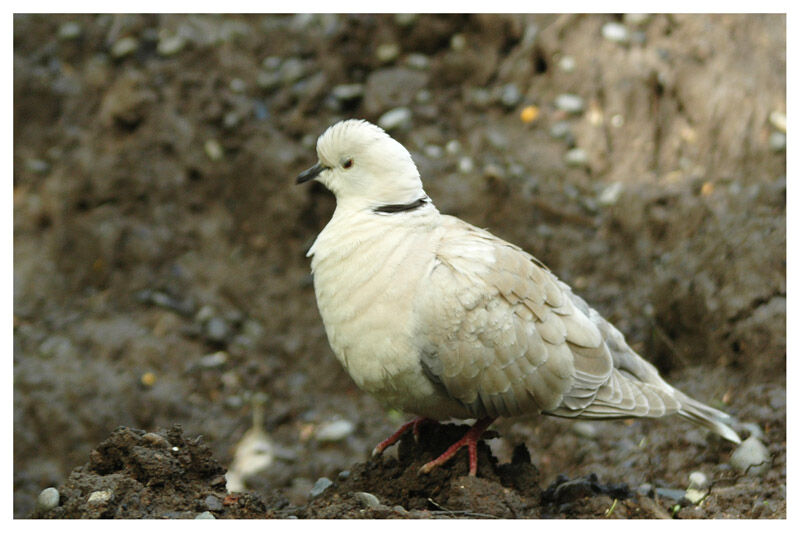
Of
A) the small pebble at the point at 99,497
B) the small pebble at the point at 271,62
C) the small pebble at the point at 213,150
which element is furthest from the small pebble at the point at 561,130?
the small pebble at the point at 99,497

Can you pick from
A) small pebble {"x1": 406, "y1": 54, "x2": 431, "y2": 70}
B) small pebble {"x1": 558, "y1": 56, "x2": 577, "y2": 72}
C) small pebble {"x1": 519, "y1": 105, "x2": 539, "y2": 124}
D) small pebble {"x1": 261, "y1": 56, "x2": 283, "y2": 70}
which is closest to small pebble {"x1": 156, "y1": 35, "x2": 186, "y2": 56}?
small pebble {"x1": 261, "y1": 56, "x2": 283, "y2": 70}

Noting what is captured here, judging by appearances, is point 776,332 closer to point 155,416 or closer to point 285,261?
point 285,261

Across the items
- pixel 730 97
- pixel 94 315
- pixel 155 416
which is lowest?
pixel 155 416

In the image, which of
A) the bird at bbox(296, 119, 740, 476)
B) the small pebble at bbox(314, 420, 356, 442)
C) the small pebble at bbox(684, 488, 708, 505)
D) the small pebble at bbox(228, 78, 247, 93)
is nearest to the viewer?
the bird at bbox(296, 119, 740, 476)

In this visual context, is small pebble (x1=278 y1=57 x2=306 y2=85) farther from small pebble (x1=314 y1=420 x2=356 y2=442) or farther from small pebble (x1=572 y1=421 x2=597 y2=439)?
small pebble (x1=572 y1=421 x2=597 y2=439)

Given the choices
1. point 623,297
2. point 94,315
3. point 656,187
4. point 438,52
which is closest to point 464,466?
Answer: point 623,297

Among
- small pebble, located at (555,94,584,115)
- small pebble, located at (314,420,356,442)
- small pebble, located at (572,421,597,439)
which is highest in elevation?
small pebble, located at (555,94,584,115)

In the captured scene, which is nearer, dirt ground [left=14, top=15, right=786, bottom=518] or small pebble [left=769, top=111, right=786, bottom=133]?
dirt ground [left=14, top=15, right=786, bottom=518]

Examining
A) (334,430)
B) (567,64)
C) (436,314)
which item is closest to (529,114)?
(567,64)
